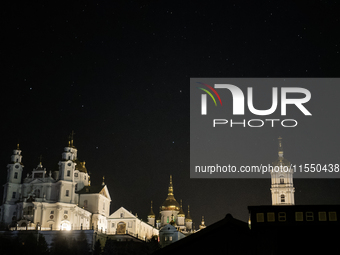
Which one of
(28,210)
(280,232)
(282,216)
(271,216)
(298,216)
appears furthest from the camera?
(28,210)

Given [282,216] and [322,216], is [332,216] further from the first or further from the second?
[282,216]

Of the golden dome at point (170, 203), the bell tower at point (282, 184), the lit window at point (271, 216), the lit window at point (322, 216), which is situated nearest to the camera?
the lit window at point (322, 216)

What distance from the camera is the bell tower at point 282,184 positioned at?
125 metres

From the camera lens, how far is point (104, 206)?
98.4 meters

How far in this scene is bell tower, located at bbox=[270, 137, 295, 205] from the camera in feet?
411

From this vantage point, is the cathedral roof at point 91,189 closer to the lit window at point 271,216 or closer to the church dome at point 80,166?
the church dome at point 80,166

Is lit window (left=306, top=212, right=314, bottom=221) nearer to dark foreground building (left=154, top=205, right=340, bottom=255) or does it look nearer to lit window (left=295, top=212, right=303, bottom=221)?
dark foreground building (left=154, top=205, right=340, bottom=255)

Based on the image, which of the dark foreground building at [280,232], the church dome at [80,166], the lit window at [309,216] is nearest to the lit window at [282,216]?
the dark foreground building at [280,232]

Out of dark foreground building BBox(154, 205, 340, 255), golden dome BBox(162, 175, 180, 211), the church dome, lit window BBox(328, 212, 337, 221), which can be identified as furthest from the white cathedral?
lit window BBox(328, 212, 337, 221)

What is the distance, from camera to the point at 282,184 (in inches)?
4995

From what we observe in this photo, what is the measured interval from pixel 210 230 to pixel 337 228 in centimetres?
926

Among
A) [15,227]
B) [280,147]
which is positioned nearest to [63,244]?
[15,227]

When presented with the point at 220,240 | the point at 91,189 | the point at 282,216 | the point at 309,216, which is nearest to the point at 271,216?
the point at 282,216

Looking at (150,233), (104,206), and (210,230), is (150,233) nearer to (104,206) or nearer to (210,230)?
(104,206)
